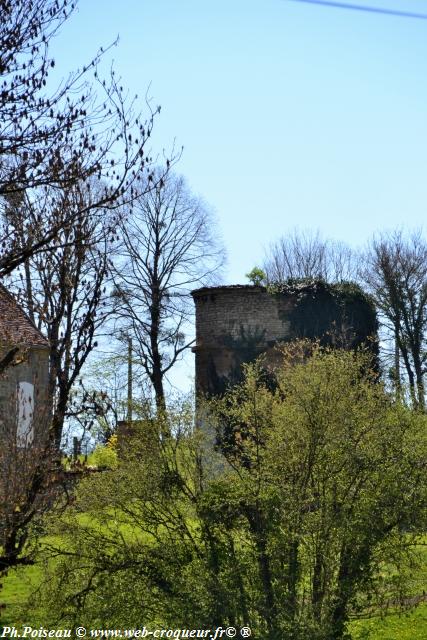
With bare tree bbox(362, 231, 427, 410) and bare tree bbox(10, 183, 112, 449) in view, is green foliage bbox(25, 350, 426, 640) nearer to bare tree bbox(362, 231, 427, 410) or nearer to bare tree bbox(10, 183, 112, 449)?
bare tree bbox(10, 183, 112, 449)

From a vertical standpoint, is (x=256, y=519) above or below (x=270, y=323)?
below

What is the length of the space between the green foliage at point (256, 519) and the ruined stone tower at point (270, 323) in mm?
16949

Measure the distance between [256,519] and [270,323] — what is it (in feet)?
59.0

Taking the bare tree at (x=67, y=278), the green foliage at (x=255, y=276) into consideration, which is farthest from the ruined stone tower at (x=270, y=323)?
the bare tree at (x=67, y=278)

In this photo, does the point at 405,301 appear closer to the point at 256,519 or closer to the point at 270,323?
the point at 270,323

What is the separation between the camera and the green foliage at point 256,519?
10.8 m

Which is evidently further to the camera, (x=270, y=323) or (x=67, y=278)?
(x=270, y=323)

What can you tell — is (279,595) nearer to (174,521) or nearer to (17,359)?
(174,521)

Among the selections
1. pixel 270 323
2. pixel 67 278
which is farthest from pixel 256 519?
pixel 270 323

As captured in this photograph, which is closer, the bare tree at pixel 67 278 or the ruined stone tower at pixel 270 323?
Answer: the bare tree at pixel 67 278

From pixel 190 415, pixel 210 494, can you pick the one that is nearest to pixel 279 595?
pixel 210 494

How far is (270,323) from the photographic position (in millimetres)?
28953

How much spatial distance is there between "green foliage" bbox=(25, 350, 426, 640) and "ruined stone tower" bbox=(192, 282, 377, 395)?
55.6ft

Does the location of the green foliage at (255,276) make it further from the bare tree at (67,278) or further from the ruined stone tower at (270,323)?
the bare tree at (67,278)
